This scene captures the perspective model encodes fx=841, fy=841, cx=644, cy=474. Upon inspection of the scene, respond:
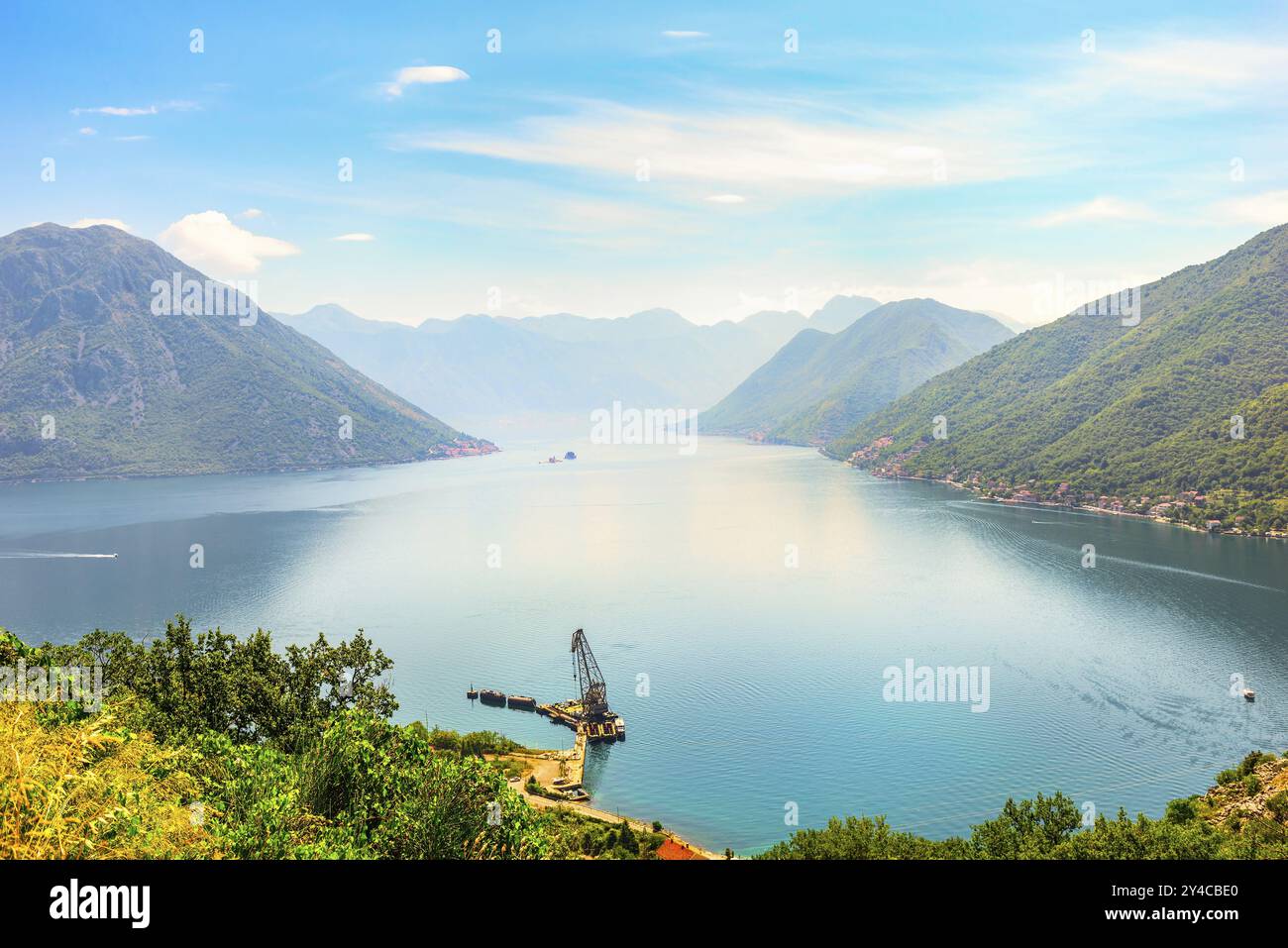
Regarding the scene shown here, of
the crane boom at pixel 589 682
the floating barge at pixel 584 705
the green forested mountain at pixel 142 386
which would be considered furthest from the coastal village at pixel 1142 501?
the green forested mountain at pixel 142 386

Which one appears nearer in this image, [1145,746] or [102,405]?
[1145,746]

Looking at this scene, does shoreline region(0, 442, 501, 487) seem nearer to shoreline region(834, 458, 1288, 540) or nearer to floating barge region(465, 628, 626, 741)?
shoreline region(834, 458, 1288, 540)

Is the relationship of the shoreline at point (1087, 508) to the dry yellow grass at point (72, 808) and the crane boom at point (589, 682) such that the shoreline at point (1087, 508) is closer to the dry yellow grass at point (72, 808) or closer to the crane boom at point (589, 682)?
the crane boom at point (589, 682)

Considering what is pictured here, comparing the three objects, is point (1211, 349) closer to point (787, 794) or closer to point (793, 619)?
point (793, 619)

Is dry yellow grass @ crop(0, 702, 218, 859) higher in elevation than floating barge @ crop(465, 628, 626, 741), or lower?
higher

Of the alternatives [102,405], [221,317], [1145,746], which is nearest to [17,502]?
[102,405]

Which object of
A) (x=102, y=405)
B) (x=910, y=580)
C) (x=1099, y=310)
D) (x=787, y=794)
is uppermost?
(x=1099, y=310)

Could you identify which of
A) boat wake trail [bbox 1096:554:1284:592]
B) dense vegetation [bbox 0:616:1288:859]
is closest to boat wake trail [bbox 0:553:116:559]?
dense vegetation [bbox 0:616:1288:859]
